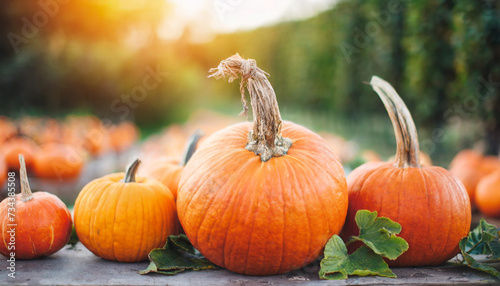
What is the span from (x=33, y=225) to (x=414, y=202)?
167 centimetres

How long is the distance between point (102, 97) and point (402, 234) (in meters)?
8.06

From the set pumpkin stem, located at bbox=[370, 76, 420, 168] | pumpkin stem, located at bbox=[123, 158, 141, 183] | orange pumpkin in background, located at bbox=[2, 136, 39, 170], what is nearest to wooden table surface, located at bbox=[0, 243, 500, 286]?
pumpkin stem, located at bbox=[123, 158, 141, 183]

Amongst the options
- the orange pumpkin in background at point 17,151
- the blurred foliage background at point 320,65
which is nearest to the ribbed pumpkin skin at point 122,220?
the blurred foliage background at point 320,65

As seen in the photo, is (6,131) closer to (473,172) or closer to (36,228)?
(36,228)

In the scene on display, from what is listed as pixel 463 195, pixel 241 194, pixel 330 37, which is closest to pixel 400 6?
pixel 330 37

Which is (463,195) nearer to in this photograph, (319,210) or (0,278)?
(319,210)

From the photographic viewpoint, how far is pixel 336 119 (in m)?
14.6

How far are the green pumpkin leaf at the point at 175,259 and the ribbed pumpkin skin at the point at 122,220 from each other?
7 cm

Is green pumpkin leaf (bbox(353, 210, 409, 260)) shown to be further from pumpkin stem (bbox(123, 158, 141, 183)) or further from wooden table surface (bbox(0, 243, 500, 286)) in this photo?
pumpkin stem (bbox(123, 158, 141, 183))

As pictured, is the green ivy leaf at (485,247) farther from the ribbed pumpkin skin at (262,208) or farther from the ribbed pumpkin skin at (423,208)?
the ribbed pumpkin skin at (262,208)

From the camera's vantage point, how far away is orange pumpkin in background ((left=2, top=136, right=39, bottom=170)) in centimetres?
403

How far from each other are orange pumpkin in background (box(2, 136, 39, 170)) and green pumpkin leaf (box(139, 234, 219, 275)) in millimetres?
2899

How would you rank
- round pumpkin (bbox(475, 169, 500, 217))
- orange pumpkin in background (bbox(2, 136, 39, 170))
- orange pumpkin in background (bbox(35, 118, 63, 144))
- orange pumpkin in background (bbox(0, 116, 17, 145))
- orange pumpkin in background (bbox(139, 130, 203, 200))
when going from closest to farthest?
orange pumpkin in background (bbox(139, 130, 203, 200))
round pumpkin (bbox(475, 169, 500, 217))
orange pumpkin in background (bbox(2, 136, 39, 170))
orange pumpkin in background (bbox(0, 116, 17, 145))
orange pumpkin in background (bbox(35, 118, 63, 144))

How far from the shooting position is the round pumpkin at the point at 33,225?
5.86ft
